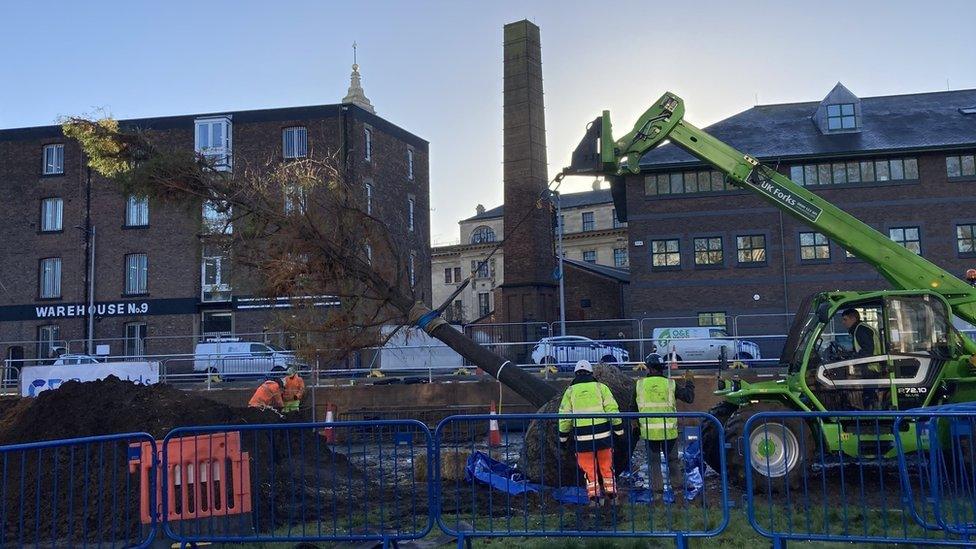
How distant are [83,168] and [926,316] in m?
40.1

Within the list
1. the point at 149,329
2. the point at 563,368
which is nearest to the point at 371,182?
the point at 149,329

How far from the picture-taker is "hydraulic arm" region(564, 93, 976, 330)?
11.4 m

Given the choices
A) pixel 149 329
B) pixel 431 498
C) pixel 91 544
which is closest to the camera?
pixel 431 498

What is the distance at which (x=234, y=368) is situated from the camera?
26578mm

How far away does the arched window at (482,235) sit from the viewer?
77562 millimetres

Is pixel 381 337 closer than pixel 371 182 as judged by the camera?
Yes

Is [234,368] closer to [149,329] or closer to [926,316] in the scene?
[149,329]

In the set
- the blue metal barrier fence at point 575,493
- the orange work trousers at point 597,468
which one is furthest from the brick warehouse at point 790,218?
the orange work trousers at point 597,468

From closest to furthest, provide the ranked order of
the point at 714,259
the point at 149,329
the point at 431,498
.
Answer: the point at 431,498 < the point at 714,259 < the point at 149,329

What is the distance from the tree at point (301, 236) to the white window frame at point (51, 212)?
32.4 m

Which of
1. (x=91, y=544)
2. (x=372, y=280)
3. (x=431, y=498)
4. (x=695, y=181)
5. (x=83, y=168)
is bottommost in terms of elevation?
(x=91, y=544)

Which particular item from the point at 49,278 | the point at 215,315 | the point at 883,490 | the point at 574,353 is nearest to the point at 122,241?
the point at 49,278

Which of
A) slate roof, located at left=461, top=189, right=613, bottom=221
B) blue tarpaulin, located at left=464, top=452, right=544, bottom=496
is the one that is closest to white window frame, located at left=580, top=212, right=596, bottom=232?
slate roof, located at left=461, top=189, right=613, bottom=221

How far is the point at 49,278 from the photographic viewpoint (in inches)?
1590
